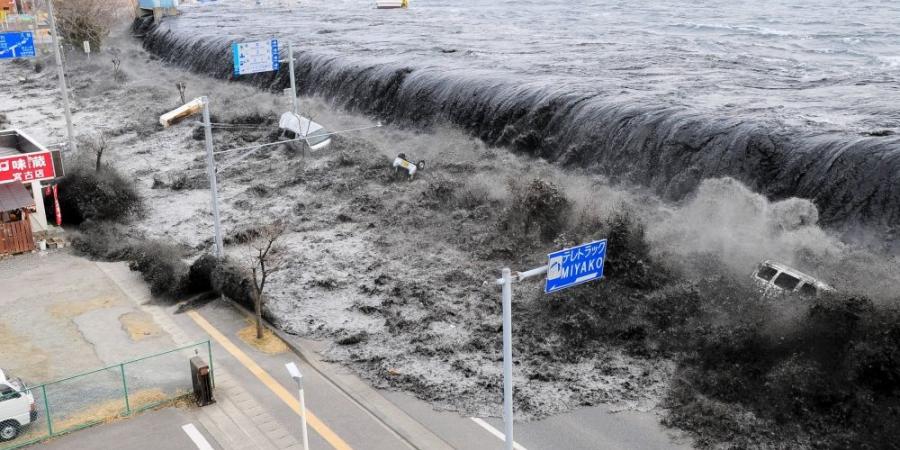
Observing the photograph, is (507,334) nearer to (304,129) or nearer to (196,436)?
(196,436)

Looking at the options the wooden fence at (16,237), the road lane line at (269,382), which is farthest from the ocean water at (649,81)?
the wooden fence at (16,237)

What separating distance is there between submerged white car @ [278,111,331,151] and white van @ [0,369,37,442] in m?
25.9

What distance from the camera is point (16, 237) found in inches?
1150

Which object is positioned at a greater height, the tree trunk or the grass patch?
the tree trunk

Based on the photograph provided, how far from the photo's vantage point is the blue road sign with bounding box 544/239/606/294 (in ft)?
41.9

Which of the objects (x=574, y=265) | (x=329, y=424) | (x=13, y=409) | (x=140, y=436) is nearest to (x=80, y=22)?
(x=13, y=409)

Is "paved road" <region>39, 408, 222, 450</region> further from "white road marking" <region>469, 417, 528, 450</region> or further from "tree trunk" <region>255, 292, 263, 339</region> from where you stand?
"white road marking" <region>469, 417, 528, 450</region>

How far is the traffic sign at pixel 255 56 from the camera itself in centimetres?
3828

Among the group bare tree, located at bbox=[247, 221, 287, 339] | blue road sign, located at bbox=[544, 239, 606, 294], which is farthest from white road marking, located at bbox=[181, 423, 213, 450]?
blue road sign, located at bbox=[544, 239, 606, 294]

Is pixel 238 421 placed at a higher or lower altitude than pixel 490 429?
higher

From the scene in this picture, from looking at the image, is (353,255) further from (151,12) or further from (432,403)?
(151,12)

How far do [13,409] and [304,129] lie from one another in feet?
89.4

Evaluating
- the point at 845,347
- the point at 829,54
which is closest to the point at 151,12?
the point at 829,54

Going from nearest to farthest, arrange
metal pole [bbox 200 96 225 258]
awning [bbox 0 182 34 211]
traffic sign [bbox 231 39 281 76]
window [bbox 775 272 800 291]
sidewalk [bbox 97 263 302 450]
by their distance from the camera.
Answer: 1. sidewalk [bbox 97 263 302 450]
2. window [bbox 775 272 800 291]
3. metal pole [bbox 200 96 225 258]
4. awning [bbox 0 182 34 211]
5. traffic sign [bbox 231 39 281 76]
